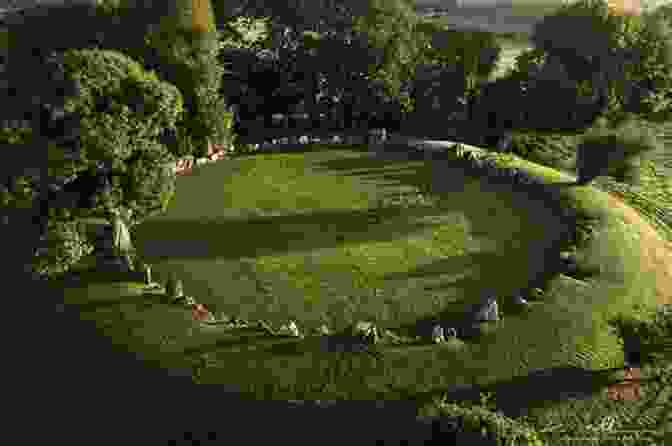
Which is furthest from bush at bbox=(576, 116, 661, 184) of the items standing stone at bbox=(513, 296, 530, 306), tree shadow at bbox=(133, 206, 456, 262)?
standing stone at bbox=(513, 296, 530, 306)

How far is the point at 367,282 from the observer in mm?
29516

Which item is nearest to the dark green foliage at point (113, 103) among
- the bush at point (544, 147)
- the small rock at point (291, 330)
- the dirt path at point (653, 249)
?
the small rock at point (291, 330)

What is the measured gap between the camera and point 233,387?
71.1ft

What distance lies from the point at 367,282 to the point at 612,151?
20307 mm

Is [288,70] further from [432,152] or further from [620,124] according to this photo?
[620,124]

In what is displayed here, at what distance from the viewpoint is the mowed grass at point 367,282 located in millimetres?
22547

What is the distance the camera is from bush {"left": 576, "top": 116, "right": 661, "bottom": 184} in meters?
37.8

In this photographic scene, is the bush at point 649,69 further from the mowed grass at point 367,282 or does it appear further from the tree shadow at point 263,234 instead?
the tree shadow at point 263,234

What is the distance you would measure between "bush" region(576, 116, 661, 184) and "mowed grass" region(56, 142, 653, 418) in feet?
6.08

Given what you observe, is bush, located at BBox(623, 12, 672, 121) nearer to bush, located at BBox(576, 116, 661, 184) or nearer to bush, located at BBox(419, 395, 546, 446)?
bush, located at BBox(576, 116, 661, 184)

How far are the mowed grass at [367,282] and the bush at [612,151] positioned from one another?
185cm

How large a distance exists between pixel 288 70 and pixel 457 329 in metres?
34.6

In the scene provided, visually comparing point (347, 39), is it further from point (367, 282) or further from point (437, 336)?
point (437, 336)

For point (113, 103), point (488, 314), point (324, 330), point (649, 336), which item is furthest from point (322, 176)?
point (649, 336)
